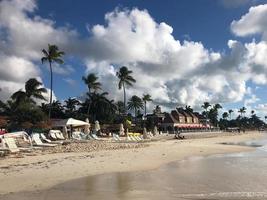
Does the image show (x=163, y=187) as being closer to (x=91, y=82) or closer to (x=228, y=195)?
(x=228, y=195)

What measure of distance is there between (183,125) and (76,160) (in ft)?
287

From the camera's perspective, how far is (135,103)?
107 metres

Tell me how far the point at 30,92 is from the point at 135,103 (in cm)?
5361

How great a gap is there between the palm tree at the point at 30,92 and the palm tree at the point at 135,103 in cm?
5267

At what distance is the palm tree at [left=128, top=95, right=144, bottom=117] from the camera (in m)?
107

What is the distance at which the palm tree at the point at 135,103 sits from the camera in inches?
4230

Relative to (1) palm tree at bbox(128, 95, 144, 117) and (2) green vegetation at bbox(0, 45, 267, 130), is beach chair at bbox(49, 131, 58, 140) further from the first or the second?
(1) palm tree at bbox(128, 95, 144, 117)

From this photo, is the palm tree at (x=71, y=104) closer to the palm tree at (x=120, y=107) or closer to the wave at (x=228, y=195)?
the palm tree at (x=120, y=107)

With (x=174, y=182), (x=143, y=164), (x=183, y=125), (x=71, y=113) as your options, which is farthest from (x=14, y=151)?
(x=183, y=125)

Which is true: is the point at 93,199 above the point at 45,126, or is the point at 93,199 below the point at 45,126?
below

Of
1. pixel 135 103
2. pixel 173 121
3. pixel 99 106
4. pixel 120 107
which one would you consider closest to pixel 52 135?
pixel 99 106

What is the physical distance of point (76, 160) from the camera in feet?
55.4

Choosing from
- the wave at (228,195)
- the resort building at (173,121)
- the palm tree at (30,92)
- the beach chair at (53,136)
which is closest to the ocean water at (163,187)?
the wave at (228,195)

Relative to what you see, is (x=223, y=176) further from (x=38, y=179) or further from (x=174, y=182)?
(x=38, y=179)
